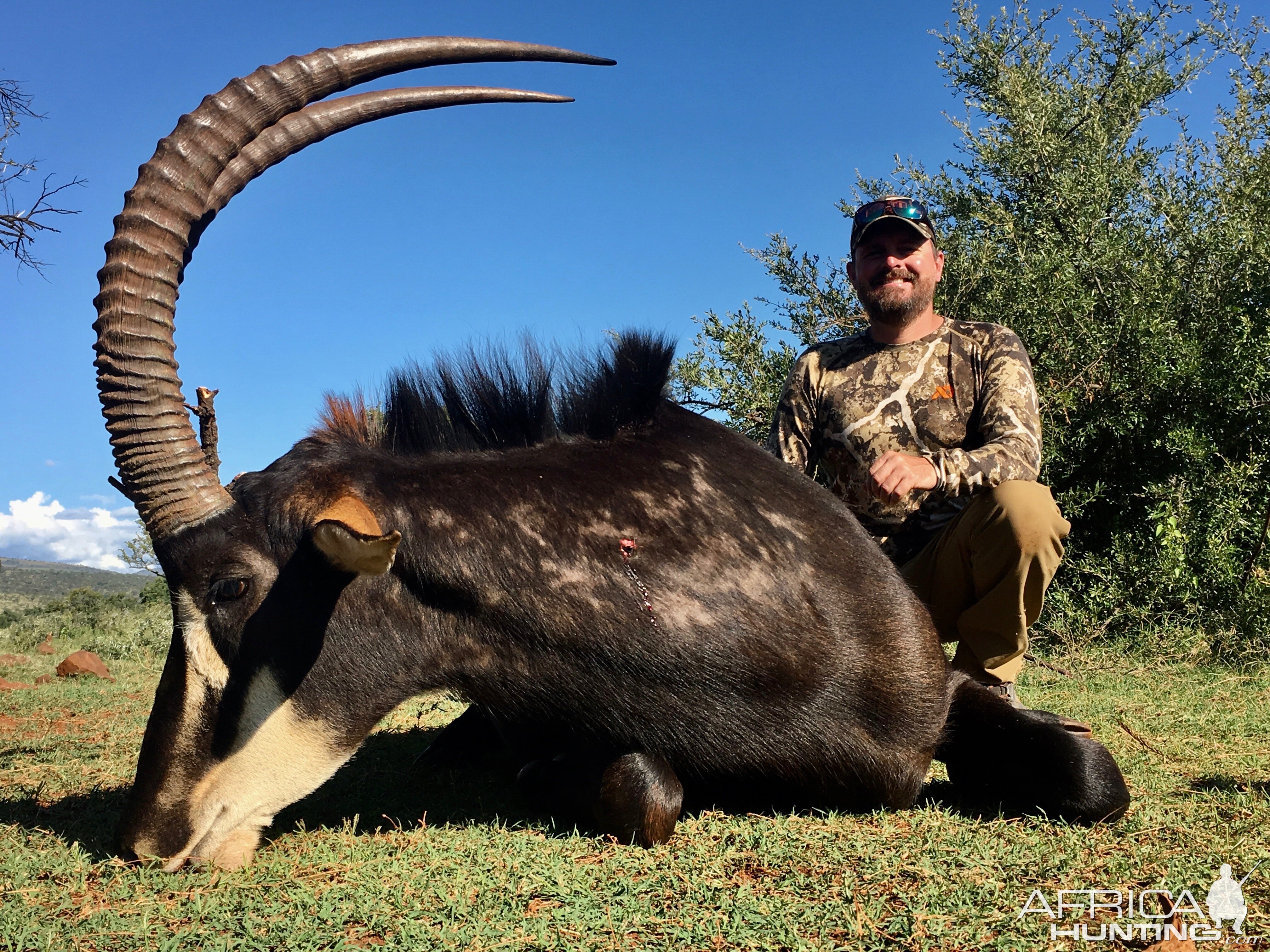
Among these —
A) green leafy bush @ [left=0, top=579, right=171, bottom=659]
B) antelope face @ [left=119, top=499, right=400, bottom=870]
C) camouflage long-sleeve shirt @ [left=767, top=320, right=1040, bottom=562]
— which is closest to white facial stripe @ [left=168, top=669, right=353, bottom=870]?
antelope face @ [left=119, top=499, right=400, bottom=870]

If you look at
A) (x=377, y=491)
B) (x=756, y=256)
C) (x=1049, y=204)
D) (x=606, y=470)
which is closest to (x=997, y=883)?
(x=606, y=470)

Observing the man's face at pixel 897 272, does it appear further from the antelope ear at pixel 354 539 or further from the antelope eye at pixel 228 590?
the antelope eye at pixel 228 590

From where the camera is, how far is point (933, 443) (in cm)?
441

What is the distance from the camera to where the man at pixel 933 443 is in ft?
12.6

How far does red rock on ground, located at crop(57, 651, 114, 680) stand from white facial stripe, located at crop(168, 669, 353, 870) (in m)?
6.92

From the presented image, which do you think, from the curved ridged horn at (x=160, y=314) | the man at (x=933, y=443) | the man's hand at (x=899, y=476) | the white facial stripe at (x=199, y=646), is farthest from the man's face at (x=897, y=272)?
the white facial stripe at (x=199, y=646)

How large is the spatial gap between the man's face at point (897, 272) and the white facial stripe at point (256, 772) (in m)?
3.38

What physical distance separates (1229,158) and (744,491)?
8444mm

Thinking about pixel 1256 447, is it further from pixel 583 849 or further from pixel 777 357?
pixel 583 849

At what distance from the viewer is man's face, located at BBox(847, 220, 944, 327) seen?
15.4ft

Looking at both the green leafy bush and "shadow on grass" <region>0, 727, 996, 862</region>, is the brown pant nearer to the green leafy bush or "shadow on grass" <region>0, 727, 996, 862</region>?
"shadow on grass" <region>0, 727, 996, 862</region>

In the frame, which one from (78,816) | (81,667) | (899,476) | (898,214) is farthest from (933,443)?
(81,667)

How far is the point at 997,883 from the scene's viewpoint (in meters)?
2.53

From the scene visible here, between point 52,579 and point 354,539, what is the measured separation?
244 feet
